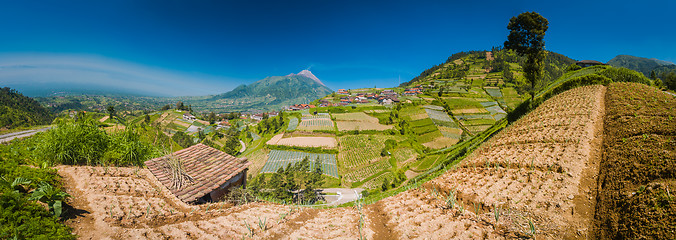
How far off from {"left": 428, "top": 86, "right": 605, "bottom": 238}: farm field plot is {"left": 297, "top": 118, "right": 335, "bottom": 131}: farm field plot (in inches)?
2049

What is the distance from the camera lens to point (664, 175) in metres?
4.16

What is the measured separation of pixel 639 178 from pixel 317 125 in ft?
199

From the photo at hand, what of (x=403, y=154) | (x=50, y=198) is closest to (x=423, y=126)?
(x=403, y=154)

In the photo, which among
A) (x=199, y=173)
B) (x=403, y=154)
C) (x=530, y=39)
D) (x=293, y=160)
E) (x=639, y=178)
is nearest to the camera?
(x=639, y=178)

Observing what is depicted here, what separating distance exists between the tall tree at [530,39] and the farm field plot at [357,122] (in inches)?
1605

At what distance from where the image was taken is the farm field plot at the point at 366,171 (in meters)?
39.2

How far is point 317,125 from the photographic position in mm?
63688

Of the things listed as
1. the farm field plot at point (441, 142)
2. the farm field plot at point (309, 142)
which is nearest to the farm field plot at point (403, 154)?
the farm field plot at point (441, 142)

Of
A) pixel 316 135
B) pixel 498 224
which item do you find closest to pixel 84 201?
pixel 498 224

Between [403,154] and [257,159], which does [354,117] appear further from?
[257,159]

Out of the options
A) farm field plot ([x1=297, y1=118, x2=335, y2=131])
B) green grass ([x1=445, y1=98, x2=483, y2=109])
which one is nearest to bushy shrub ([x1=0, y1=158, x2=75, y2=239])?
farm field plot ([x1=297, y1=118, x2=335, y2=131])

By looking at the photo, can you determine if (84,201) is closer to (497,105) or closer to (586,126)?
(586,126)

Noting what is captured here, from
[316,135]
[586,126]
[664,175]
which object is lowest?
[316,135]

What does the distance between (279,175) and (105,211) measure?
3143 cm
